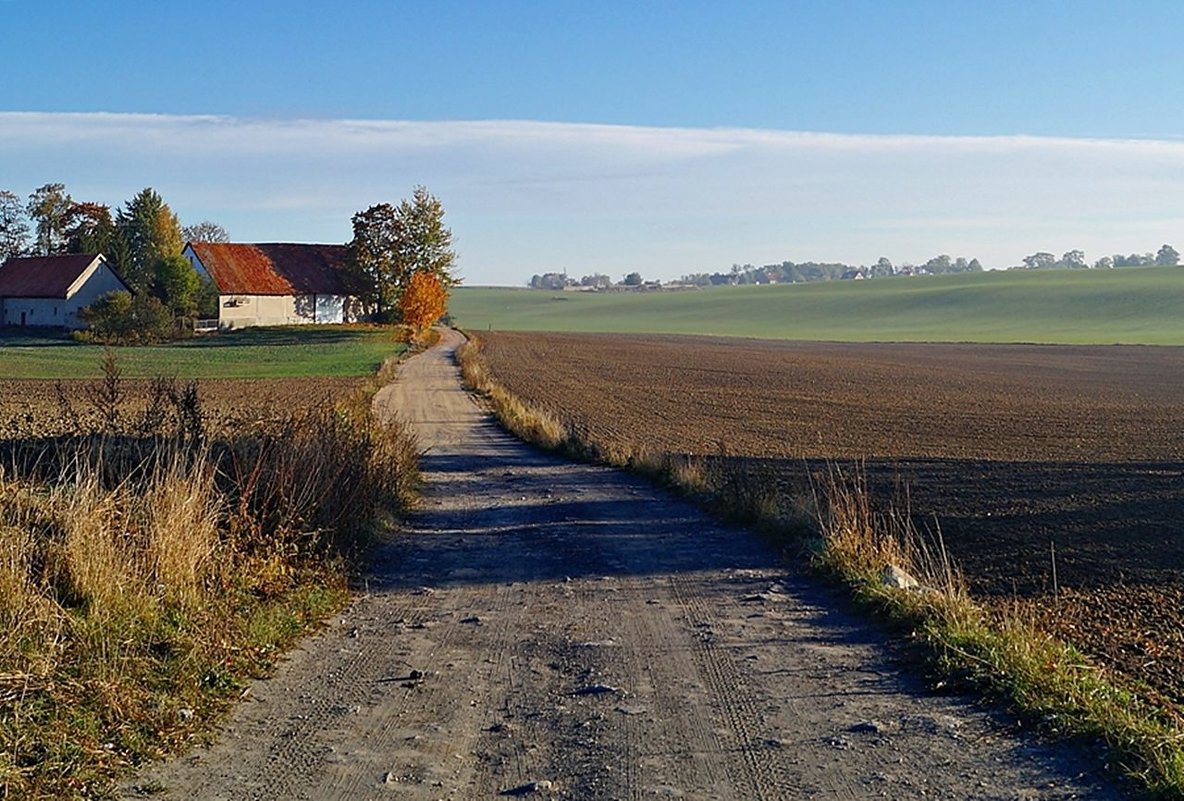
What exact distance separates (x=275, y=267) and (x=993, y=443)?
78.3 meters

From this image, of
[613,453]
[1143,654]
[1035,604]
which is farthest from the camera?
[613,453]

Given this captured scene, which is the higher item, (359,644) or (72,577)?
(72,577)

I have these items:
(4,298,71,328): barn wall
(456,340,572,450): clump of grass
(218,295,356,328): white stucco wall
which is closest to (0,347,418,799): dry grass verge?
(456,340,572,450): clump of grass

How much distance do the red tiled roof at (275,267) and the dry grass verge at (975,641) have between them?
86431mm

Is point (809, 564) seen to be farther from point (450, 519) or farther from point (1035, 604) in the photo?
point (450, 519)

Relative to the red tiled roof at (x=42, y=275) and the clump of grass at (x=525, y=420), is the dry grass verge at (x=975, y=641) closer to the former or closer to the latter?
the clump of grass at (x=525, y=420)

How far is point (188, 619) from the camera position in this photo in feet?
27.2

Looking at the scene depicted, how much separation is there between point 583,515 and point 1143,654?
781 centimetres

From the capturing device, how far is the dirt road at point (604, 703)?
619 cm

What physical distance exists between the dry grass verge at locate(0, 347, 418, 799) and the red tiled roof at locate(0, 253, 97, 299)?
8297cm

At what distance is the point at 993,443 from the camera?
1259 inches

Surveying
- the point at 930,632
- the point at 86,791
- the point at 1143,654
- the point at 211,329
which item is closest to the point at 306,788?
the point at 86,791

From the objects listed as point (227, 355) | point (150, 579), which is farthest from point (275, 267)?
point (150, 579)

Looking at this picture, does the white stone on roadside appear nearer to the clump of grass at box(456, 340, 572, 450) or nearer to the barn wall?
the clump of grass at box(456, 340, 572, 450)
